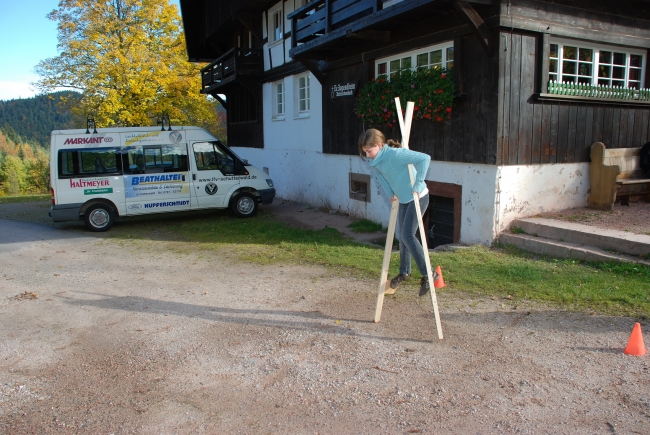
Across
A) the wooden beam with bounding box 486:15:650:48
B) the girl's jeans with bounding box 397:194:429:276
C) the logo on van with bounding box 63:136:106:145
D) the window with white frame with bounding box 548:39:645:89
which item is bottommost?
the girl's jeans with bounding box 397:194:429:276

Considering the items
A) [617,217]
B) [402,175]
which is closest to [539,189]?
[617,217]

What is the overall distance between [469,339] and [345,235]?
642 centimetres

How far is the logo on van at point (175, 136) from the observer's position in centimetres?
1295

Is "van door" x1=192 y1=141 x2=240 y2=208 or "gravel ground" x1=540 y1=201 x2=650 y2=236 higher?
"van door" x1=192 y1=141 x2=240 y2=208

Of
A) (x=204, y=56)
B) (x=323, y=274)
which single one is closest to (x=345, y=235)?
(x=323, y=274)

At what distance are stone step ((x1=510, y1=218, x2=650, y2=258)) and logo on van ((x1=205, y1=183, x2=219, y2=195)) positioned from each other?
24.8 feet

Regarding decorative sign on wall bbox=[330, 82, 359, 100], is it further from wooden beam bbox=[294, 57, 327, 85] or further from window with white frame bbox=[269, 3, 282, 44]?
window with white frame bbox=[269, 3, 282, 44]

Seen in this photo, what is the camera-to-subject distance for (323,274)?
7.61 metres

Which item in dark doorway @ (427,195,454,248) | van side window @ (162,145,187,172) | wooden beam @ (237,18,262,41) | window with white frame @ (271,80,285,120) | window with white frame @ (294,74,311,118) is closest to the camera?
dark doorway @ (427,195,454,248)

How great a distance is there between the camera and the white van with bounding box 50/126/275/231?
12203 mm

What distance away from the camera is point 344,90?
42.4ft

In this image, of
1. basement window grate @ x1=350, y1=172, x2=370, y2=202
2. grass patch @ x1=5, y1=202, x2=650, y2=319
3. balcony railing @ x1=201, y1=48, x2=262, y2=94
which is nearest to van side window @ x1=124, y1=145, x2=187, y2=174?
grass patch @ x1=5, y1=202, x2=650, y2=319

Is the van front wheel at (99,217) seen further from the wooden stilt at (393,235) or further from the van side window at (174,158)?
the wooden stilt at (393,235)

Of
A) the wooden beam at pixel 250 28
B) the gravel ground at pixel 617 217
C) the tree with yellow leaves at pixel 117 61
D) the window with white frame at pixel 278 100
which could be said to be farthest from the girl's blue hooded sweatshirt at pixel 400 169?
the tree with yellow leaves at pixel 117 61
